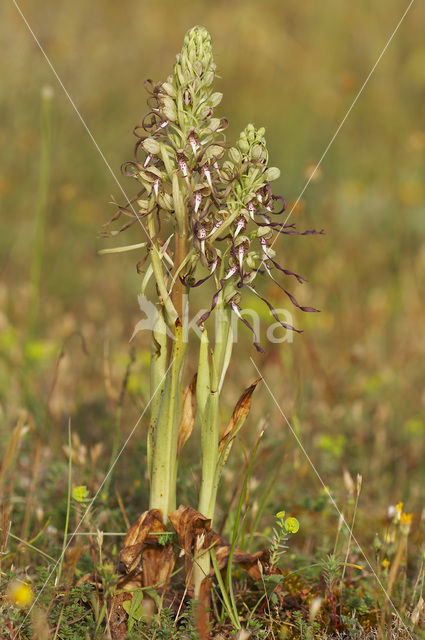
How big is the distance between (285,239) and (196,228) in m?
4.08

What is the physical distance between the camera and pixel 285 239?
5.84m

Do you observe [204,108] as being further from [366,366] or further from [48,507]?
[366,366]

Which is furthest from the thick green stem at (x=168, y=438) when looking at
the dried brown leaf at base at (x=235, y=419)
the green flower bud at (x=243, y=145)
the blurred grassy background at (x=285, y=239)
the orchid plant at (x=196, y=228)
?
the green flower bud at (x=243, y=145)

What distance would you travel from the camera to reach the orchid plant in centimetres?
184

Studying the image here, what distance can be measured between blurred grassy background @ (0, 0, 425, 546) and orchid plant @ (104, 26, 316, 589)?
1.74 feet

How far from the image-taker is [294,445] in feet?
11.3

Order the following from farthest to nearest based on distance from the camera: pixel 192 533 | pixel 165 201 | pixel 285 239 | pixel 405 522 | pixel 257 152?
1. pixel 285 239
2. pixel 405 522
3. pixel 192 533
4. pixel 165 201
5. pixel 257 152

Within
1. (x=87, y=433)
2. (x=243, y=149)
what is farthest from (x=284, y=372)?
(x=243, y=149)

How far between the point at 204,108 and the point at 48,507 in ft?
6.39

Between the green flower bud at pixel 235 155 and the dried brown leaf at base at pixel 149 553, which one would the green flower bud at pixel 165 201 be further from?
the dried brown leaf at base at pixel 149 553

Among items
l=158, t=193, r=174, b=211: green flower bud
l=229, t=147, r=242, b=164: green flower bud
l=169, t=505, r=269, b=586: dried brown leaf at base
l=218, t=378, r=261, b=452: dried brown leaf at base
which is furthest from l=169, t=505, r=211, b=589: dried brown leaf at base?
l=229, t=147, r=242, b=164: green flower bud

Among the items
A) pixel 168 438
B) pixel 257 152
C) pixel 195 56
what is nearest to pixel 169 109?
pixel 195 56

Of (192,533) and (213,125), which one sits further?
(192,533)

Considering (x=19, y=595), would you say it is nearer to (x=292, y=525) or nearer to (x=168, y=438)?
(x=168, y=438)
